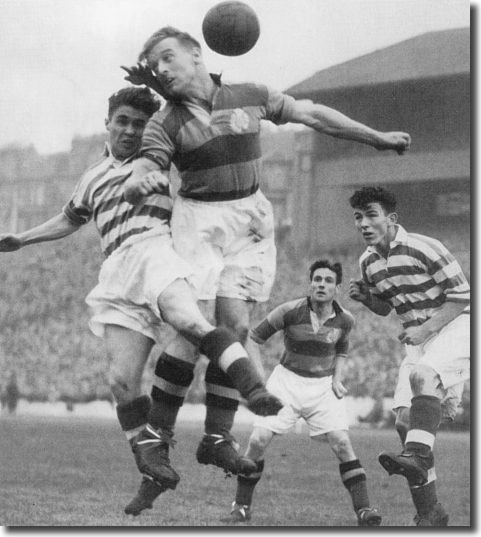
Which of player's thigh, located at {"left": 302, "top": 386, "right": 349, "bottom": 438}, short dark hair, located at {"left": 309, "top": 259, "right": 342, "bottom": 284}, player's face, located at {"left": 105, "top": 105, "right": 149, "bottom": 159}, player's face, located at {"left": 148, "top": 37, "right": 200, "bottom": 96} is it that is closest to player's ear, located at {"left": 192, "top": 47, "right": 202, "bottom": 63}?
player's face, located at {"left": 148, "top": 37, "right": 200, "bottom": 96}

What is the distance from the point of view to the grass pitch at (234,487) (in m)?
5.13

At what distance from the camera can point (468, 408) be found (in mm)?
5301

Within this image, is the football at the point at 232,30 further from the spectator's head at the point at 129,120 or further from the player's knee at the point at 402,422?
the player's knee at the point at 402,422

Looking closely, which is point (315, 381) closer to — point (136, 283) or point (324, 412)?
point (324, 412)

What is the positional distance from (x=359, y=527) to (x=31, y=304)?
2231 mm

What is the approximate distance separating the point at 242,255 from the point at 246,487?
1.32 m

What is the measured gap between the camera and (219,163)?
181 inches

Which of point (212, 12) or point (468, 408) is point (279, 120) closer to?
point (212, 12)

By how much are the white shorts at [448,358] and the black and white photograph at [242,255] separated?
14 millimetres

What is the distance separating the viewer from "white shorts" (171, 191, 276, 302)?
457cm

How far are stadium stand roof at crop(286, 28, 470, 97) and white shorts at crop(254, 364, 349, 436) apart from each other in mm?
1630

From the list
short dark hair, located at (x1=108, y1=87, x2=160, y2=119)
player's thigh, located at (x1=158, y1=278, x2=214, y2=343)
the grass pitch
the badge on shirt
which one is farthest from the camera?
the grass pitch

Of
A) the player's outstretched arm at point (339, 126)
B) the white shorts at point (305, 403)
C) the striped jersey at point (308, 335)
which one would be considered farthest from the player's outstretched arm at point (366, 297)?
the player's outstretched arm at point (339, 126)

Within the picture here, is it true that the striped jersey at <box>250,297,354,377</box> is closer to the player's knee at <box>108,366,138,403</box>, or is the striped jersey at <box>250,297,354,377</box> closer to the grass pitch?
the grass pitch
